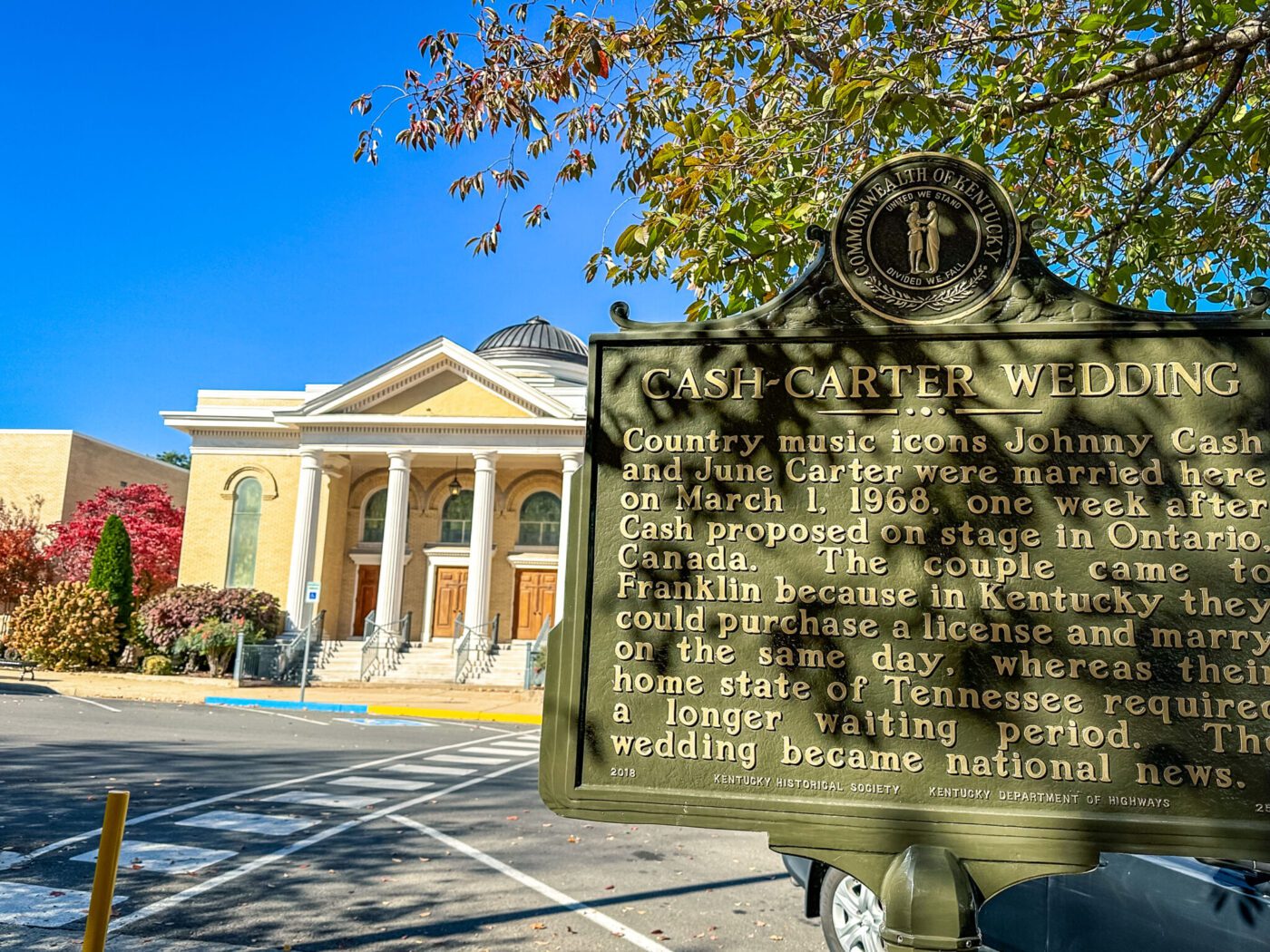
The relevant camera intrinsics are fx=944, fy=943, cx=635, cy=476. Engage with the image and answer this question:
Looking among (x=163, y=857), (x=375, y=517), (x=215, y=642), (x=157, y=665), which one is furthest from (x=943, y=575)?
(x=375, y=517)

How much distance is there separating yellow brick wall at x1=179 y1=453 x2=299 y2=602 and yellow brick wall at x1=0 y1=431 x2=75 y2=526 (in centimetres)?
1316

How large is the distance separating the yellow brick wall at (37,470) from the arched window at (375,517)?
17.5 meters

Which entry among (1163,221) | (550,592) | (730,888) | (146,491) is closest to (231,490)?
(146,491)

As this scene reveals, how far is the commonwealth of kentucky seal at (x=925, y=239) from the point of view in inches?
120

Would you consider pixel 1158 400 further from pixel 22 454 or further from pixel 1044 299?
pixel 22 454

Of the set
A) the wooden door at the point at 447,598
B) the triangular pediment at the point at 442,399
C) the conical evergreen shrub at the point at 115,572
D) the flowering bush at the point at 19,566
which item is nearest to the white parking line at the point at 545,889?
the triangular pediment at the point at 442,399

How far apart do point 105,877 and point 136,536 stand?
38668 millimetres

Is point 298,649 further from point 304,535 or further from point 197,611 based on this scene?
point 304,535

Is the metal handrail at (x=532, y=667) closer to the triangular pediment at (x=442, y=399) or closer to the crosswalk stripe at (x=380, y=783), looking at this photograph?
the triangular pediment at (x=442, y=399)

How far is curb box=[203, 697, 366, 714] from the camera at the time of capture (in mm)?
22625

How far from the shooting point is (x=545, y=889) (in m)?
7.00

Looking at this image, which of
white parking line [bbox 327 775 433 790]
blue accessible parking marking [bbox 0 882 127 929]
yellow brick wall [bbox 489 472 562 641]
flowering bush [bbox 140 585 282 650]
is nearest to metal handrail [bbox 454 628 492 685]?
yellow brick wall [bbox 489 472 562 641]

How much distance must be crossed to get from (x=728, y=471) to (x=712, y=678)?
0.69 metres

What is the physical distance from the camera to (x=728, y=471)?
3.21 metres
